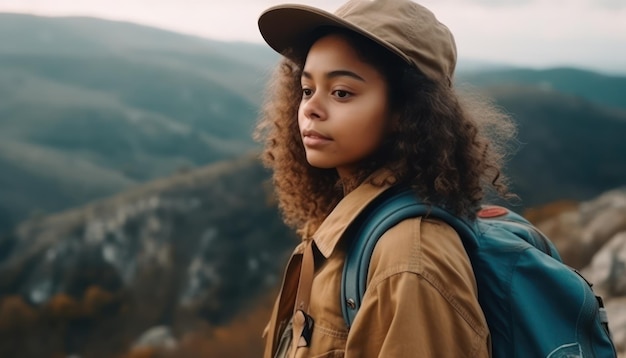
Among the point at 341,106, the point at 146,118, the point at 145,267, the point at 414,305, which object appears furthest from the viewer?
the point at 146,118

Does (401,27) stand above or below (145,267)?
below

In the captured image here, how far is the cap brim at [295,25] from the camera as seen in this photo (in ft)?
6.57

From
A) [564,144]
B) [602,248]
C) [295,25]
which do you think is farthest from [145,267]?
[295,25]

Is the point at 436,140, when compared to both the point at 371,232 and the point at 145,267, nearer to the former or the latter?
the point at 371,232

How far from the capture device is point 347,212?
201 cm

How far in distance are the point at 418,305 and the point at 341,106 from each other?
747mm

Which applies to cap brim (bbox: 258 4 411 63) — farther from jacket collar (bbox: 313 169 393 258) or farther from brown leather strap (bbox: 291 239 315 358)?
brown leather strap (bbox: 291 239 315 358)

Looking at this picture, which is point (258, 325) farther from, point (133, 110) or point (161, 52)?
point (161, 52)

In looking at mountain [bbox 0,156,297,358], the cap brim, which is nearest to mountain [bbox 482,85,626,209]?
mountain [bbox 0,156,297,358]

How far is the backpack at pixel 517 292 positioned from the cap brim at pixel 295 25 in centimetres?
53

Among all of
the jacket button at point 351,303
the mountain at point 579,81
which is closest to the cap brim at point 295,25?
the jacket button at point 351,303

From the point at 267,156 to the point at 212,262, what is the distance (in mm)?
39467

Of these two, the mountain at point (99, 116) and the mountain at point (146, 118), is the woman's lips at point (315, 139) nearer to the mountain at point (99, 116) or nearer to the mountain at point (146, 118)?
A: the mountain at point (146, 118)

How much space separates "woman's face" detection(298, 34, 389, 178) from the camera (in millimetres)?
2113
